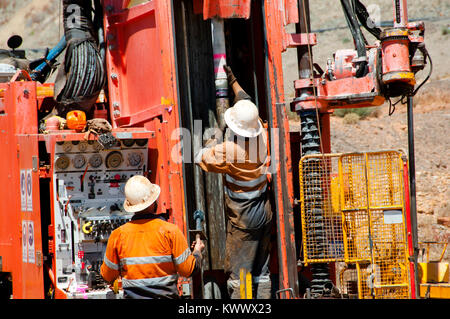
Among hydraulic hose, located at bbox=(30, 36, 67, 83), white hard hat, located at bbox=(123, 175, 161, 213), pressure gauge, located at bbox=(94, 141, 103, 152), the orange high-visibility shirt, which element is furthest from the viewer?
hydraulic hose, located at bbox=(30, 36, 67, 83)

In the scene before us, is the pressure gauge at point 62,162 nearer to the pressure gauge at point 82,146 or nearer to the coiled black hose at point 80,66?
the pressure gauge at point 82,146

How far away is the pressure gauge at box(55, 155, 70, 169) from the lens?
7254mm

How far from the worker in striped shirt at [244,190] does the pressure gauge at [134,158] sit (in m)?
0.73

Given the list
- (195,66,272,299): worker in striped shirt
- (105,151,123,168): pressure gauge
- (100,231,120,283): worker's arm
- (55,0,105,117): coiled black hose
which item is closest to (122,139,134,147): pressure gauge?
(105,151,123,168): pressure gauge

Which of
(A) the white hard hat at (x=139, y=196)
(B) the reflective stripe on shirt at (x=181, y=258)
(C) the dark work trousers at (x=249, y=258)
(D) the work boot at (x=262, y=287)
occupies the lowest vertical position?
(D) the work boot at (x=262, y=287)

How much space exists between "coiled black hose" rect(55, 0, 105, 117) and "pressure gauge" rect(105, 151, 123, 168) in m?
0.94

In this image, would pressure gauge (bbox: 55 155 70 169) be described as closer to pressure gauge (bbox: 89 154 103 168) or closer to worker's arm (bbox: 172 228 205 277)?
pressure gauge (bbox: 89 154 103 168)

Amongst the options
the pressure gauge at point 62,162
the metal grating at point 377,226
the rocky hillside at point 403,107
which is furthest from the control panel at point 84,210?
the rocky hillside at point 403,107

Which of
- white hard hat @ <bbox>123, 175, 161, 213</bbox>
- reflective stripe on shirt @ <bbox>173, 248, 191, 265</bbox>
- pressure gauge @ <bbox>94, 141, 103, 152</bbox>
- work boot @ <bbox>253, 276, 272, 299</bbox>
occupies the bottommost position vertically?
work boot @ <bbox>253, 276, 272, 299</bbox>

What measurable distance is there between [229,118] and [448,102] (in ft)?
62.7

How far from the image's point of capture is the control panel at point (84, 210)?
7.17m

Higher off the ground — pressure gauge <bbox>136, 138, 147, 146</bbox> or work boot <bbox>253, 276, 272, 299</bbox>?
pressure gauge <bbox>136, 138, 147, 146</bbox>

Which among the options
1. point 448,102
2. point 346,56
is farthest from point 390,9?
point 346,56

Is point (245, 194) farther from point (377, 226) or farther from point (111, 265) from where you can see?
point (111, 265)
